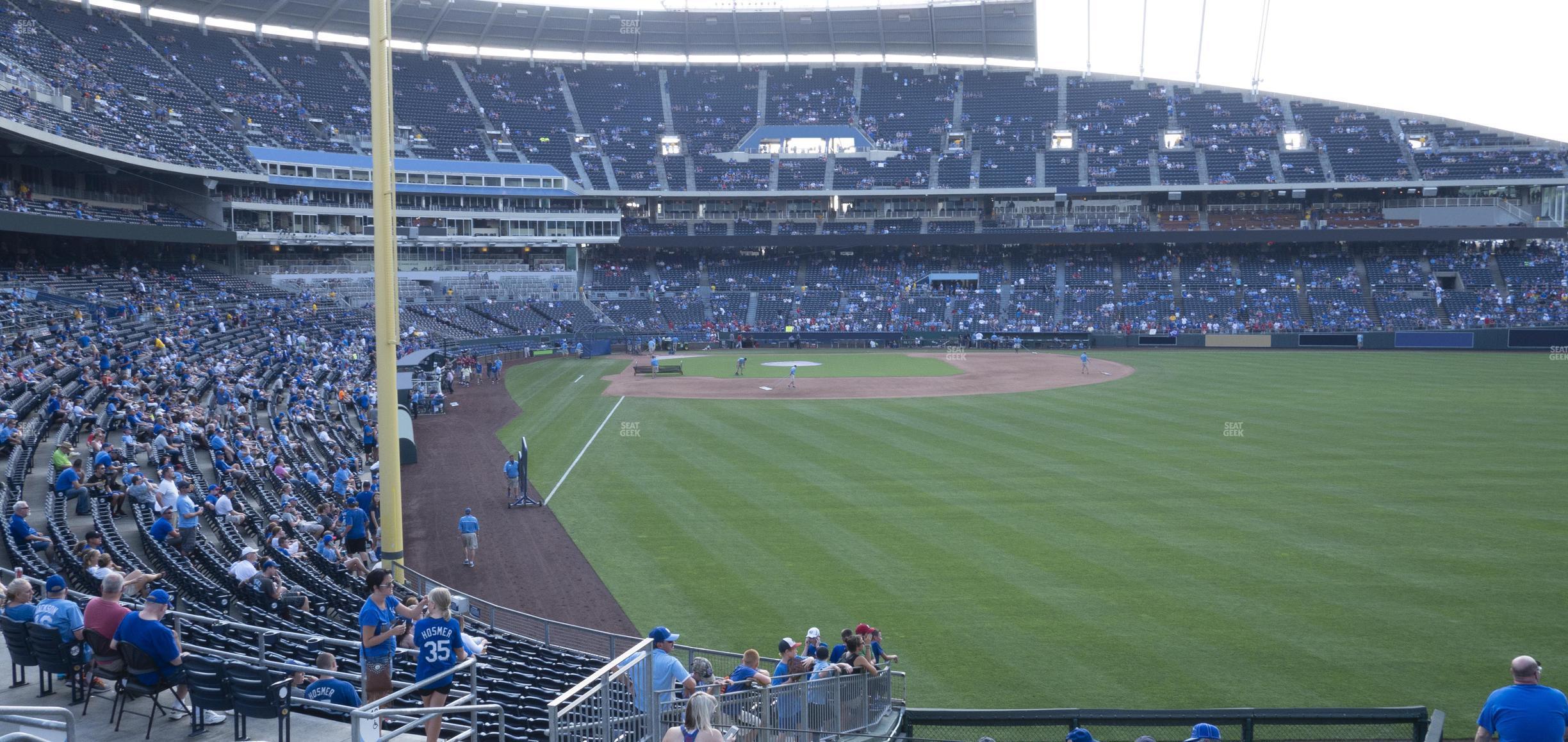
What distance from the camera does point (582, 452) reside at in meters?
29.7

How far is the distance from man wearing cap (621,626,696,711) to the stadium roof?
252 feet

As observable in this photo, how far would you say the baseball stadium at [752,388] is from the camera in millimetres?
10836

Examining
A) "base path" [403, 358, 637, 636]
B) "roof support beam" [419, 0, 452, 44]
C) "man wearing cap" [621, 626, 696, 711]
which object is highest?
"roof support beam" [419, 0, 452, 44]

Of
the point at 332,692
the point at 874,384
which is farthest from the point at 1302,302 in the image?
the point at 332,692

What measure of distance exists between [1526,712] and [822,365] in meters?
49.2

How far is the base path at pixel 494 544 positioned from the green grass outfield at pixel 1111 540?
52cm

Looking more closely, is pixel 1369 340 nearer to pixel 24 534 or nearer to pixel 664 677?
pixel 664 677

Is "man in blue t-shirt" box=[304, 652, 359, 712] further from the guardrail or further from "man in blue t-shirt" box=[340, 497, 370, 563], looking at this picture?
"man in blue t-shirt" box=[340, 497, 370, 563]

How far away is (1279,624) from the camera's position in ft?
48.6

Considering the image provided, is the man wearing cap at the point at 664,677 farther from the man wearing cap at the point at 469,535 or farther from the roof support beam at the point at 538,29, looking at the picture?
the roof support beam at the point at 538,29

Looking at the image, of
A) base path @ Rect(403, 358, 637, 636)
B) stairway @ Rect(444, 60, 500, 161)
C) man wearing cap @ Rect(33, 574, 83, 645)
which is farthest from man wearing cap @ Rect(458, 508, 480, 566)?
stairway @ Rect(444, 60, 500, 161)

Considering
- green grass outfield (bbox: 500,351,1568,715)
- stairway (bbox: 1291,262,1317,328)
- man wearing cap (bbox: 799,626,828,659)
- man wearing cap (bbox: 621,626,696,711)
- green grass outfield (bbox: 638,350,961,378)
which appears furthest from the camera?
stairway (bbox: 1291,262,1317,328)

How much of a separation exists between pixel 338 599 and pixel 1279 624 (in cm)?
1355

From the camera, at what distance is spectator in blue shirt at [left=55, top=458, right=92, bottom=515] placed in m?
15.8
